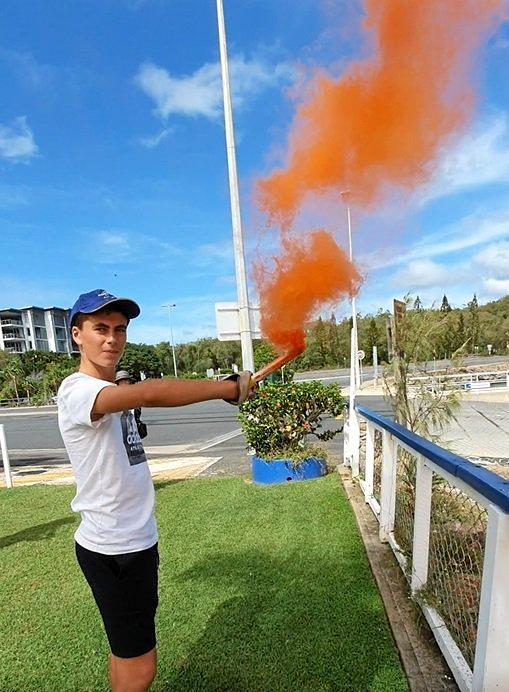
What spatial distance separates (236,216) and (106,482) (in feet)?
20.7

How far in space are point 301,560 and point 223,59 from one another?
7.25 m

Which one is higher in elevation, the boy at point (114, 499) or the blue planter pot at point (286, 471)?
the boy at point (114, 499)

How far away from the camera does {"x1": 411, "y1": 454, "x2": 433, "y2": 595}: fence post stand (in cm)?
277

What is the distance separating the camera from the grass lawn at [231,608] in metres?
2.53

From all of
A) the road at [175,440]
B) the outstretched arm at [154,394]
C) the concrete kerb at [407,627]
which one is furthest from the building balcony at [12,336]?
the outstretched arm at [154,394]

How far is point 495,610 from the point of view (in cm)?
171

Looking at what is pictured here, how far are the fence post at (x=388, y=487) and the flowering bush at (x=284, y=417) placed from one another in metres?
2.43

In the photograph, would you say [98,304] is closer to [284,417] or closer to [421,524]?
[421,524]

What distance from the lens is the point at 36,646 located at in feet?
9.65

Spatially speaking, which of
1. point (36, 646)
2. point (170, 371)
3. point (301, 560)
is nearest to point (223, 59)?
point (301, 560)

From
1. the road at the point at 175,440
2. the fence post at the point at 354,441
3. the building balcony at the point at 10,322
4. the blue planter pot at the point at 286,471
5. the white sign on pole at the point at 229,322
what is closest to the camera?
the fence post at the point at 354,441

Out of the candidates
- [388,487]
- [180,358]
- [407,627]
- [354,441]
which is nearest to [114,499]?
[407,627]

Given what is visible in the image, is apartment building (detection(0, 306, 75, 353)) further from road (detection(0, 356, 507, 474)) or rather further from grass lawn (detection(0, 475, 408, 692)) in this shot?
grass lawn (detection(0, 475, 408, 692))

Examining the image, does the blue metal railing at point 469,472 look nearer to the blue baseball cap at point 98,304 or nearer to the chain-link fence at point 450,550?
the chain-link fence at point 450,550
